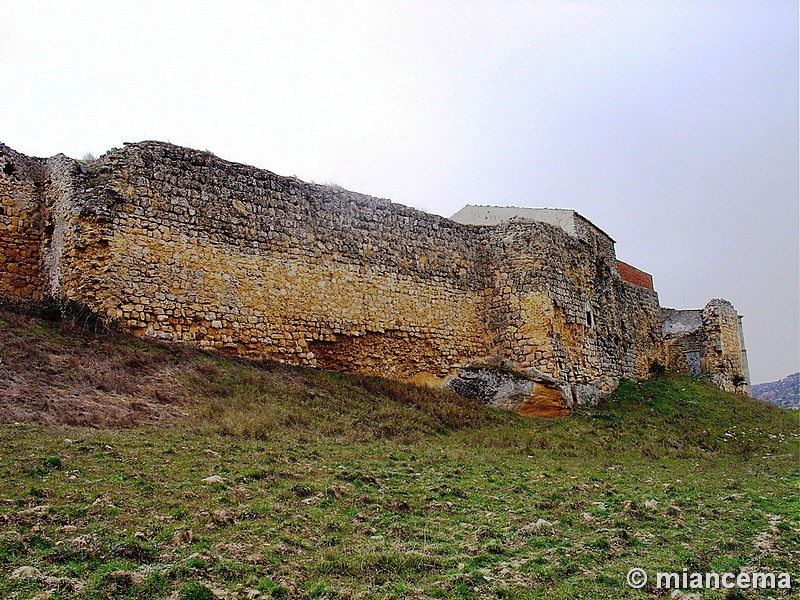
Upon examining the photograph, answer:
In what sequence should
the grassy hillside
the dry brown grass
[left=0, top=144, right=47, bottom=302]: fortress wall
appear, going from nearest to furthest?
the grassy hillside, the dry brown grass, [left=0, top=144, right=47, bottom=302]: fortress wall

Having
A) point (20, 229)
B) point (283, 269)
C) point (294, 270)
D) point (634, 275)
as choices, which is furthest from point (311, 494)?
point (634, 275)

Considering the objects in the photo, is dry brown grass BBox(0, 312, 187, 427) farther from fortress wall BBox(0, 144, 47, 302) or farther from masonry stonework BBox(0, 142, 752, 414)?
fortress wall BBox(0, 144, 47, 302)

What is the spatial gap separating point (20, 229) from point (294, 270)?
5.76 meters

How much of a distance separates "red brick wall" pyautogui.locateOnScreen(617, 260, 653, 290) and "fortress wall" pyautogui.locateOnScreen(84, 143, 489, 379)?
11.5m

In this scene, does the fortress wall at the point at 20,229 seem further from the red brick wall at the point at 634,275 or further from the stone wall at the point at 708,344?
the stone wall at the point at 708,344

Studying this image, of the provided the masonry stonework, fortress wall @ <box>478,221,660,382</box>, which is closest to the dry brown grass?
the masonry stonework

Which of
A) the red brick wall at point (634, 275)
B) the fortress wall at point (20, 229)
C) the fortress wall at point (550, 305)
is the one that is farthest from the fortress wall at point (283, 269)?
the red brick wall at point (634, 275)

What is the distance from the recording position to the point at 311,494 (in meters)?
6.94

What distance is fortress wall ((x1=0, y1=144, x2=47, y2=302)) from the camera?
13.8 meters

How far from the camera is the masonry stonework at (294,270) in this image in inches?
511

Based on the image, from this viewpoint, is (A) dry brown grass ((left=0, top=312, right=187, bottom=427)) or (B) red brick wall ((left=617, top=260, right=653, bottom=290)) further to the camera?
(B) red brick wall ((left=617, top=260, right=653, bottom=290))

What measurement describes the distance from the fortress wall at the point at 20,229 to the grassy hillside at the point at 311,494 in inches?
89.0

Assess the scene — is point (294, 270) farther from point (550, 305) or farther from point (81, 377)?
point (550, 305)

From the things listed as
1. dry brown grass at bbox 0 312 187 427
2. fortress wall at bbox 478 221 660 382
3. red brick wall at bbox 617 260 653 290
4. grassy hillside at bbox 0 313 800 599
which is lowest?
grassy hillside at bbox 0 313 800 599
